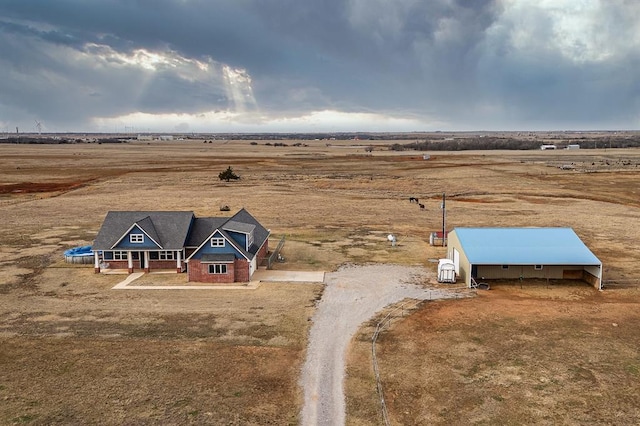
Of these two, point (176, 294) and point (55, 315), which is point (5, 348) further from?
point (176, 294)

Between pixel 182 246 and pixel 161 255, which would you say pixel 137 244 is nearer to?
pixel 161 255

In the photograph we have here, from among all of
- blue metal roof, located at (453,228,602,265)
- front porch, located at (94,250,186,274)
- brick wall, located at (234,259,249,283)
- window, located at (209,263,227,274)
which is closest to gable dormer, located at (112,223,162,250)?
front porch, located at (94,250,186,274)

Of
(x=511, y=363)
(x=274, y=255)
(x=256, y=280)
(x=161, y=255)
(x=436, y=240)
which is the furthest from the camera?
(x=436, y=240)

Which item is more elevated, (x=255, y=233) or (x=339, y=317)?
(x=255, y=233)

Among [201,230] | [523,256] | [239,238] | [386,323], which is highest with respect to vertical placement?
[201,230]

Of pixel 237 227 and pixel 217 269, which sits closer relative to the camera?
pixel 217 269

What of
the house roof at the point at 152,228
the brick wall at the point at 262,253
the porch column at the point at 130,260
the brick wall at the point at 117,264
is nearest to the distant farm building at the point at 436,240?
the brick wall at the point at 262,253

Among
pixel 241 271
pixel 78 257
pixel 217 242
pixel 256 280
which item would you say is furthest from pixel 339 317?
pixel 78 257

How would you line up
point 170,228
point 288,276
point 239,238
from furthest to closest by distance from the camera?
1. point 170,228
2. point 288,276
3. point 239,238
